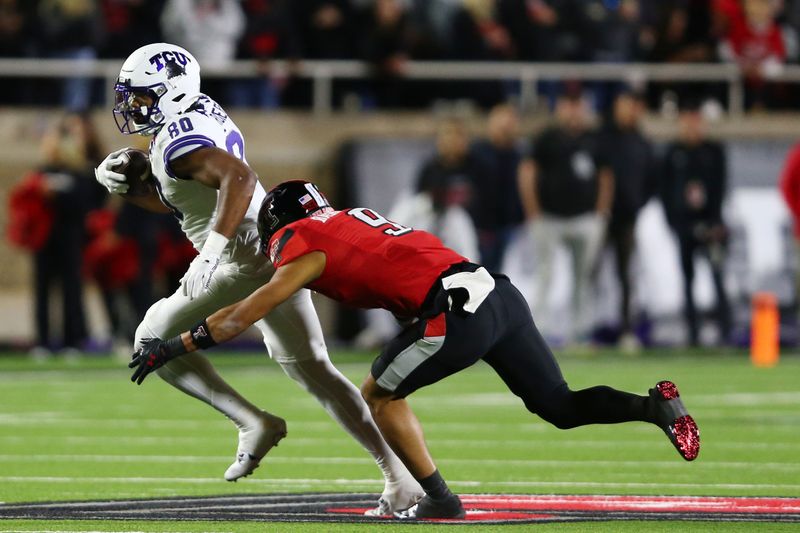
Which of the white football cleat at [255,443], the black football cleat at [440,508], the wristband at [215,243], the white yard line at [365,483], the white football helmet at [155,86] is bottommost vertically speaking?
the white yard line at [365,483]

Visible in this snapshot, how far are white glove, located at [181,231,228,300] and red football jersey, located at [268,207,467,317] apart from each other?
44cm

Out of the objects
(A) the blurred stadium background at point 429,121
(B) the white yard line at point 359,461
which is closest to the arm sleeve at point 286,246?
(B) the white yard line at point 359,461

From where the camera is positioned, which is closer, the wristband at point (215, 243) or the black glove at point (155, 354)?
the black glove at point (155, 354)

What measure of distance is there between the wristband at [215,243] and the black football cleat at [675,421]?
1677 mm

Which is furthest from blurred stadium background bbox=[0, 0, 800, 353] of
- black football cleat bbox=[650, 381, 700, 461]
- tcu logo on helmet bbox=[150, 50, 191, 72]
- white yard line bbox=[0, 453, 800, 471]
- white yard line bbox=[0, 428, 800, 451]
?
black football cleat bbox=[650, 381, 700, 461]

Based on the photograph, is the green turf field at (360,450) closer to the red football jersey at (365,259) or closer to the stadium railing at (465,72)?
the red football jersey at (365,259)

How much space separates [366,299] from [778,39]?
12.9 meters

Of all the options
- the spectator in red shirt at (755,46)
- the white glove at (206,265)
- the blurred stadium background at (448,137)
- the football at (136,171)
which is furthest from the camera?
the spectator in red shirt at (755,46)

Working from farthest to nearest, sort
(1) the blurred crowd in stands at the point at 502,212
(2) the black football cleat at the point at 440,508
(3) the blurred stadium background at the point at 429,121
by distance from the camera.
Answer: (3) the blurred stadium background at the point at 429,121, (1) the blurred crowd in stands at the point at 502,212, (2) the black football cleat at the point at 440,508

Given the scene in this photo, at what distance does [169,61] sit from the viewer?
7.23m

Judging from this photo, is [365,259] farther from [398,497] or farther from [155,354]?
[398,497]

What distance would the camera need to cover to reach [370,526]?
245 inches

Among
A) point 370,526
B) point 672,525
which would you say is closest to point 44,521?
point 370,526

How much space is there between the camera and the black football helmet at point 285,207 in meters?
6.45
